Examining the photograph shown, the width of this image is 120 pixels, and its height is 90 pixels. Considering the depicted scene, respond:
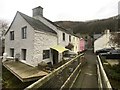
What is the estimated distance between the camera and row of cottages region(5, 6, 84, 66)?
55.2 feet

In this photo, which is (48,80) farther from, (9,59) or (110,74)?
(9,59)

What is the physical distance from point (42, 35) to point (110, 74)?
9.23 metres

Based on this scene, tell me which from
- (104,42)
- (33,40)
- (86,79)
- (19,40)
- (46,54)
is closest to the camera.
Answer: (86,79)

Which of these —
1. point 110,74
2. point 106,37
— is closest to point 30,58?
point 110,74

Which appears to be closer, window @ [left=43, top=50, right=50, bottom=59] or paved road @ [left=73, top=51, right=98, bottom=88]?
paved road @ [left=73, top=51, right=98, bottom=88]

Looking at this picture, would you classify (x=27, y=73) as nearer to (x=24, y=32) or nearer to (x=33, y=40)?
(x=33, y=40)

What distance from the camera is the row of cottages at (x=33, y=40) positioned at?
16828 mm

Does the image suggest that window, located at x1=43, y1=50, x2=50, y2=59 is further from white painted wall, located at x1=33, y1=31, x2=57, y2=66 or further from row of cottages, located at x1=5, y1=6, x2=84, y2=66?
white painted wall, located at x1=33, y1=31, x2=57, y2=66

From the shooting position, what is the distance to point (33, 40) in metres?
16.5

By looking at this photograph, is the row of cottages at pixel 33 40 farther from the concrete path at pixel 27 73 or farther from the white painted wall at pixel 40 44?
the concrete path at pixel 27 73

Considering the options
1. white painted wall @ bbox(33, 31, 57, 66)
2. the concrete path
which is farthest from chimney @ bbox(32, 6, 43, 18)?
the concrete path

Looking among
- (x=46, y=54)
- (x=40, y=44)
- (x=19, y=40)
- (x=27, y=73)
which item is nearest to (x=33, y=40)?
(x=40, y=44)

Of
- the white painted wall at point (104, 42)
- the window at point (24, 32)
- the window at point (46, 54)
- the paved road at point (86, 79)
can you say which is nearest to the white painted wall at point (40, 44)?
the window at point (46, 54)

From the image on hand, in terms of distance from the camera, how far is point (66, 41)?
87.0 ft
